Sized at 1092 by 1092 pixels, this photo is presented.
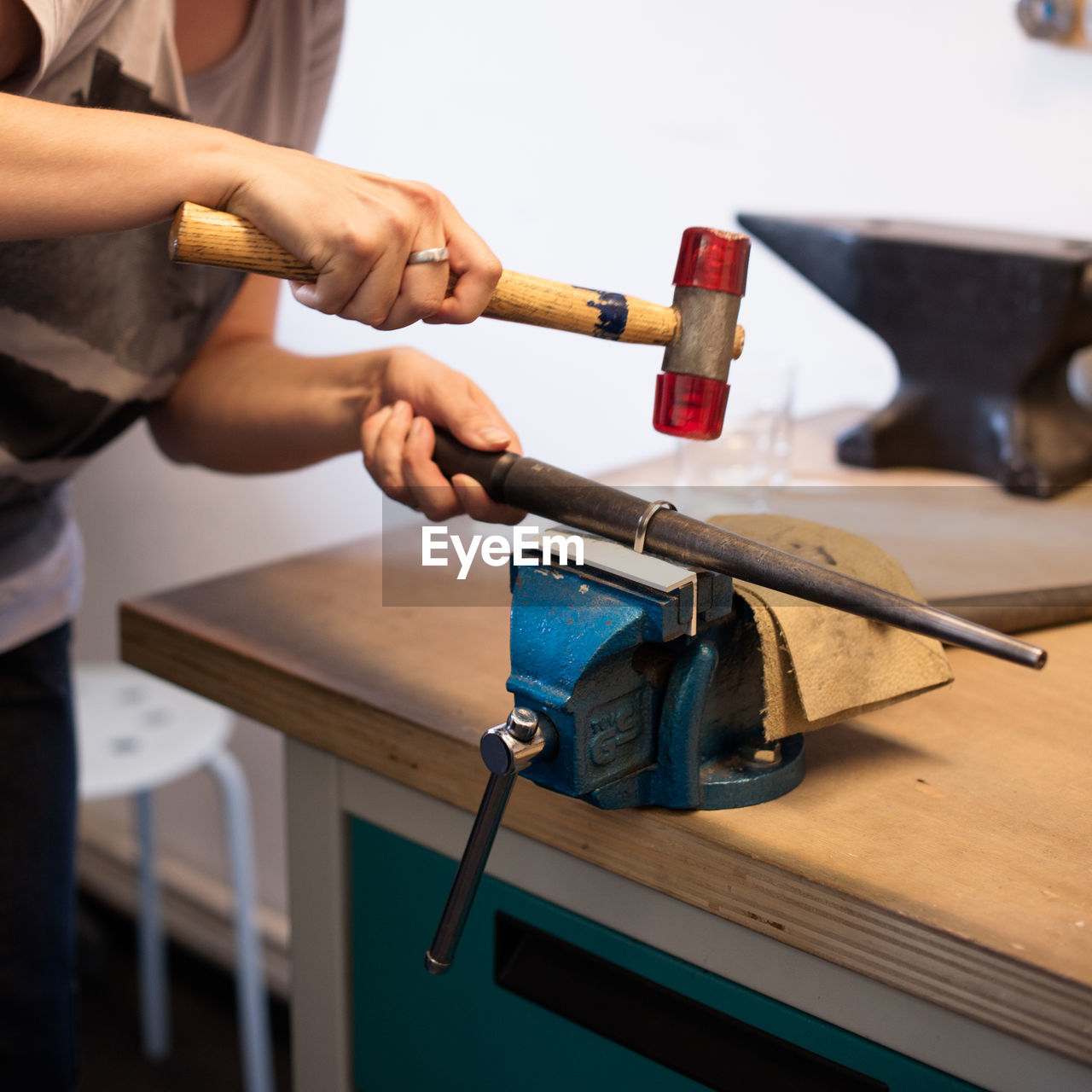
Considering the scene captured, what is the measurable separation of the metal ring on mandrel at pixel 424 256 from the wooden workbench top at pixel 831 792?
0.81ft

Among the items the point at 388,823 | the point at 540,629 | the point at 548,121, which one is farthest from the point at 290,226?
the point at 548,121

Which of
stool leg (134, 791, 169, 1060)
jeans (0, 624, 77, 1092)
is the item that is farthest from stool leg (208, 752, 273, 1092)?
jeans (0, 624, 77, 1092)

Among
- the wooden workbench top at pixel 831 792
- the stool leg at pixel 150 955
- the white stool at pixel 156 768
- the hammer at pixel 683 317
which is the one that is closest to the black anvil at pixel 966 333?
the wooden workbench top at pixel 831 792

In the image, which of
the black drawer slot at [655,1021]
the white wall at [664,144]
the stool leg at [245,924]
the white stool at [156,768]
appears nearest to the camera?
the black drawer slot at [655,1021]

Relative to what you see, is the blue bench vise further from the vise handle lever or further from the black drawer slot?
the black drawer slot

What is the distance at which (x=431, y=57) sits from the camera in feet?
4.62

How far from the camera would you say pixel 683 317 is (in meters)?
0.69

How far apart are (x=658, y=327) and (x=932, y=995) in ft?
1.26

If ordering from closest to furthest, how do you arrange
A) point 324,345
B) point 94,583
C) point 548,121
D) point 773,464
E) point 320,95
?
1. point 320,95
2. point 773,464
3. point 548,121
4. point 324,345
5. point 94,583

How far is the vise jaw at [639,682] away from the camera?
0.53 meters

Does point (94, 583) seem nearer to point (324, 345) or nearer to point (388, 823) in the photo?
point (324, 345)

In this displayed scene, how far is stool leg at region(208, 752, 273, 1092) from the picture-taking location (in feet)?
4.97

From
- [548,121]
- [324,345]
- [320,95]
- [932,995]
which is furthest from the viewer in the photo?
[324,345]

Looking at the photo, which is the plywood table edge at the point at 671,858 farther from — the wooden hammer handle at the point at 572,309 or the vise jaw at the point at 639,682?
the wooden hammer handle at the point at 572,309
